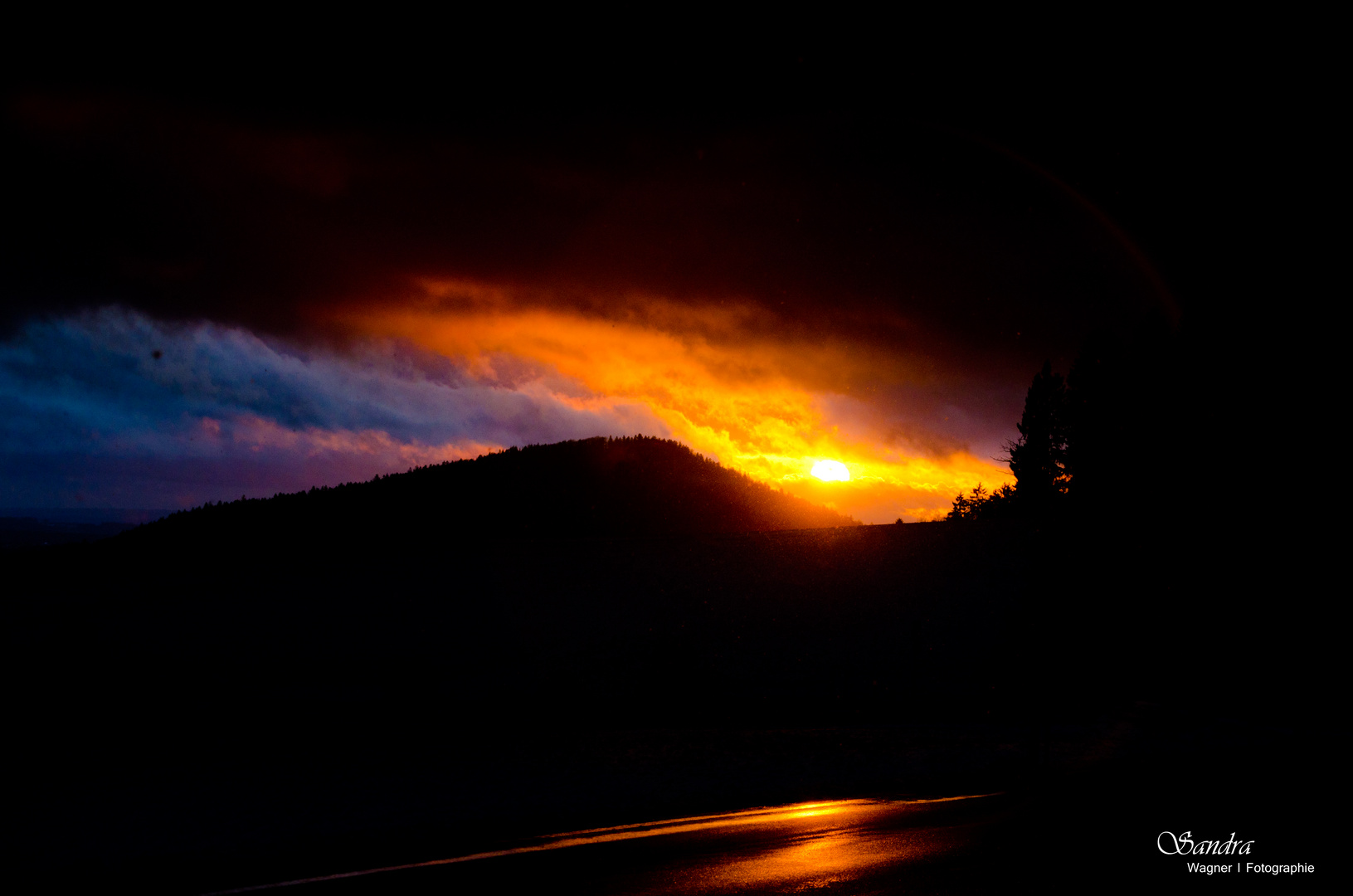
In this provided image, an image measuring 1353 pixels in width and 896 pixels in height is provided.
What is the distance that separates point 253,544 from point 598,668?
2262 centimetres

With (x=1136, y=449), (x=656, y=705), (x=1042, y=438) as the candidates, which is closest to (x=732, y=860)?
(x=656, y=705)

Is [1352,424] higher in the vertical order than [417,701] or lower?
higher

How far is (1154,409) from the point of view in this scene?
691 inches

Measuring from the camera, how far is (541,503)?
4166cm

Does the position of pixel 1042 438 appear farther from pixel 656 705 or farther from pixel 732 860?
pixel 732 860

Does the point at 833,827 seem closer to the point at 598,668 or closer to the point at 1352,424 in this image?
the point at 598,668

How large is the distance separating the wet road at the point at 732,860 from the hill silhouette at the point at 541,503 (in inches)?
894

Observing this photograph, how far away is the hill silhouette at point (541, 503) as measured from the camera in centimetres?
3562

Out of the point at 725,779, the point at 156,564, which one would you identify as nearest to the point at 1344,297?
the point at 725,779

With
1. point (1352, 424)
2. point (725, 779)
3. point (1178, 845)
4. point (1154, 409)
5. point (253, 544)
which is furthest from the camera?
point (253, 544)

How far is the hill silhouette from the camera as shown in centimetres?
3562

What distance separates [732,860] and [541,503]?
117 feet

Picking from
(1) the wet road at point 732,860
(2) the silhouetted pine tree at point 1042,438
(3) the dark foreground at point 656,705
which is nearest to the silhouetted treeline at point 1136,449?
(3) the dark foreground at point 656,705

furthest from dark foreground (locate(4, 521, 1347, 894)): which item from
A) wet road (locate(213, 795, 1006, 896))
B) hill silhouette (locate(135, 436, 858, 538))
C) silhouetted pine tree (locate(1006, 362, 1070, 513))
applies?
silhouetted pine tree (locate(1006, 362, 1070, 513))
